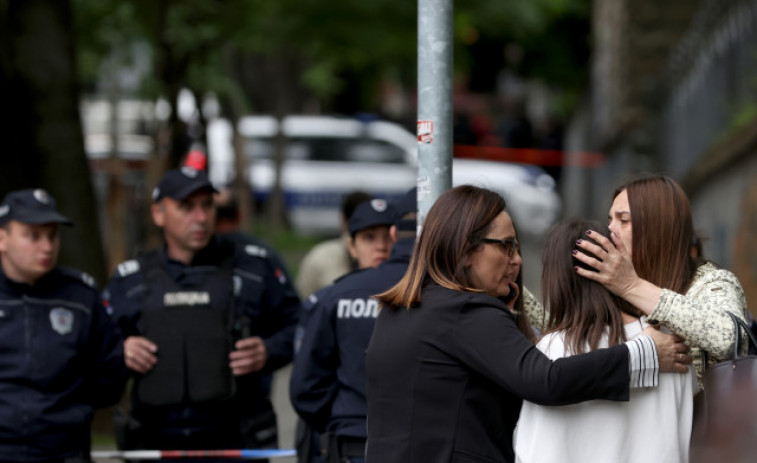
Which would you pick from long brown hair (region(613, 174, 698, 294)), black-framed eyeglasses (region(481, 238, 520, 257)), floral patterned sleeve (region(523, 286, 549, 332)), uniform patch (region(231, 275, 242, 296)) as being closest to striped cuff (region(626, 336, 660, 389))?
long brown hair (region(613, 174, 698, 294))

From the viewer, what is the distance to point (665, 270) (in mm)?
4164

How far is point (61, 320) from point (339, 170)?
19.9m

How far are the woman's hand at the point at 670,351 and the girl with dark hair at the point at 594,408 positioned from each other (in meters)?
0.04

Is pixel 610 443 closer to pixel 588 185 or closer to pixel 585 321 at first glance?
pixel 585 321

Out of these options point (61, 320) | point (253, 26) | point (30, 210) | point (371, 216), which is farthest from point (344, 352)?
point (253, 26)

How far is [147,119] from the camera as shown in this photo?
98.8ft

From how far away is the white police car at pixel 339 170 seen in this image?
81.9ft

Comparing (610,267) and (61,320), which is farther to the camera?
(61,320)

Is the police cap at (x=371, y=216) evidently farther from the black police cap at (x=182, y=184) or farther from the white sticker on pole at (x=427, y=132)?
the white sticker on pole at (x=427, y=132)

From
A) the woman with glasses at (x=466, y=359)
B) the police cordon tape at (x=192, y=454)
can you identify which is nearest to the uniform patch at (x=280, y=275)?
the police cordon tape at (x=192, y=454)

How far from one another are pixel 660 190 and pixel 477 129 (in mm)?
26914

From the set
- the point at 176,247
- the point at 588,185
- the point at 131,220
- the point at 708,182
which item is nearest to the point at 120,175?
the point at 131,220

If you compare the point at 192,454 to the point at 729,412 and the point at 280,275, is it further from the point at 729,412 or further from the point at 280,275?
the point at 729,412

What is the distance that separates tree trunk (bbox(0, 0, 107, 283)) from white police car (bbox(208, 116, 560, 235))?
45.0 ft
